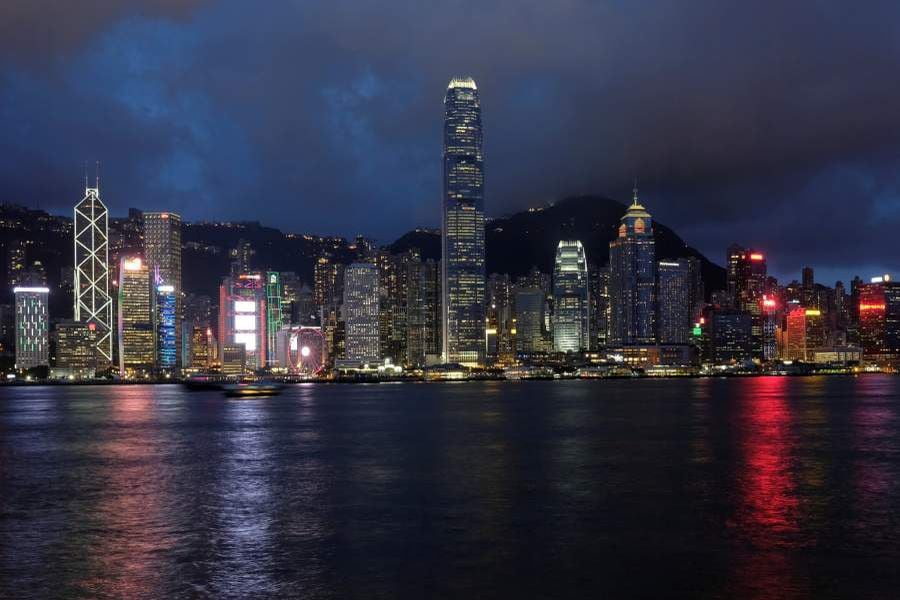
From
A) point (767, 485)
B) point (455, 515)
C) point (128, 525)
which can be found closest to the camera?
point (128, 525)

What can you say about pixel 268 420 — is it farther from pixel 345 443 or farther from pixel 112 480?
pixel 112 480

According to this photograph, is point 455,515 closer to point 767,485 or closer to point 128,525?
point 128,525

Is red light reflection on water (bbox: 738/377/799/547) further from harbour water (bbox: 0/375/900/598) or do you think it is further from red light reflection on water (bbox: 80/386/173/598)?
red light reflection on water (bbox: 80/386/173/598)

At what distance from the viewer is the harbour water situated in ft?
92.3

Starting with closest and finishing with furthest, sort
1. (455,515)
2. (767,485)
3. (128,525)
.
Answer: (128,525)
(455,515)
(767,485)

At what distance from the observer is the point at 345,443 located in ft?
241

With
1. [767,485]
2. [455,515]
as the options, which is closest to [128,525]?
[455,515]

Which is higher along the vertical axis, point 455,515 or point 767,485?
point 455,515

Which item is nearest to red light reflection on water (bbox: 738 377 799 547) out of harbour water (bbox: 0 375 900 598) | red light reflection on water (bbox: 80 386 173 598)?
harbour water (bbox: 0 375 900 598)

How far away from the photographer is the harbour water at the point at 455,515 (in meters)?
28.1

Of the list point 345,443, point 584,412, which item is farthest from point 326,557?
point 584,412

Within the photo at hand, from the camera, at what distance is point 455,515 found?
39000mm

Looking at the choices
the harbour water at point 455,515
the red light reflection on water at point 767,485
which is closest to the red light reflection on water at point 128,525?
the harbour water at point 455,515

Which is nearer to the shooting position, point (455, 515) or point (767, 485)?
point (455, 515)
